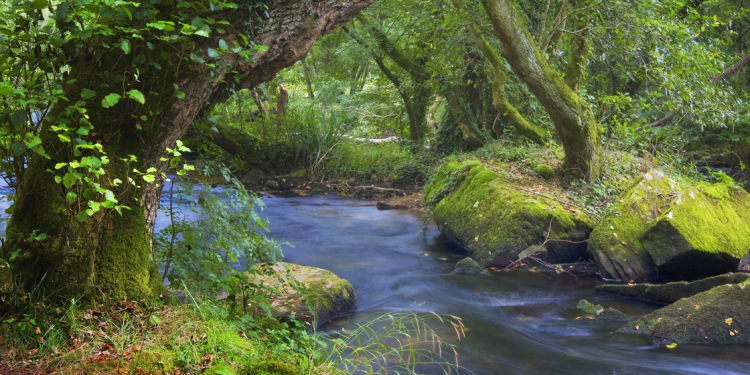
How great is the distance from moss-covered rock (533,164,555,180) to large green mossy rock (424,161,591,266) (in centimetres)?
72

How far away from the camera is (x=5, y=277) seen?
2.56 metres

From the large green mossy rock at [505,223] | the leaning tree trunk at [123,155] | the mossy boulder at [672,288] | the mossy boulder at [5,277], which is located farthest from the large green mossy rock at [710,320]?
the mossy boulder at [5,277]

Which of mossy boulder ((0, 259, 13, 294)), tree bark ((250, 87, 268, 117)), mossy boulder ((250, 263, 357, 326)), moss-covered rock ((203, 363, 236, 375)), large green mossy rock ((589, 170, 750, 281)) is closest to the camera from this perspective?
moss-covered rock ((203, 363, 236, 375))

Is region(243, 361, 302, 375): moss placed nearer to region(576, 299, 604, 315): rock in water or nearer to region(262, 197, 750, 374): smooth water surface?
region(262, 197, 750, 374): smooth water surface

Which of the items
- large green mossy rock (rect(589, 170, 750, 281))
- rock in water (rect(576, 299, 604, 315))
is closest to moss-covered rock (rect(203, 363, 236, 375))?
rock in water (rect(576, 299, 604, 315))

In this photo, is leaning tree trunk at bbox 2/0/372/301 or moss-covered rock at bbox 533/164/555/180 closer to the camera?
leaning tree trunk at bbox 2/0/372/301

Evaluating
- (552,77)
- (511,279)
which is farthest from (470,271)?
(552,77)

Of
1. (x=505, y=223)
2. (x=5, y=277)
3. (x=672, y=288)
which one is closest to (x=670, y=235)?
(x=672, y=288)

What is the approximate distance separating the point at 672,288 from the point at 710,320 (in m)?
0.94

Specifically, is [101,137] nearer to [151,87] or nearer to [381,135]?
[151,87]

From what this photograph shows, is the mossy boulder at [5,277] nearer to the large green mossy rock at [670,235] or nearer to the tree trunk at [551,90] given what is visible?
the large green mossy rock at [670,235]

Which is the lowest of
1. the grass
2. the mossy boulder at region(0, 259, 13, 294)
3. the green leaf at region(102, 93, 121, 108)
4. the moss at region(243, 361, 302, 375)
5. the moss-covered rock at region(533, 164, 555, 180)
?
the moss at region(243, 361, 302, 375)

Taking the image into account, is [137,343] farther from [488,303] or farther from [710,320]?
[710,320]

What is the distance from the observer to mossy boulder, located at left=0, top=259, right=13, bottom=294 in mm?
2537
